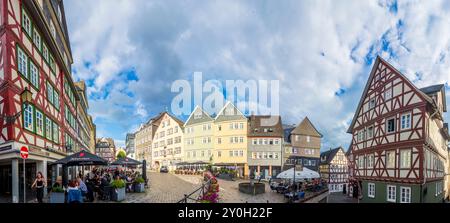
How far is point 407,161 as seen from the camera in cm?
813

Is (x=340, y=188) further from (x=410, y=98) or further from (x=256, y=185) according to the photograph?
(x=410, y=98)

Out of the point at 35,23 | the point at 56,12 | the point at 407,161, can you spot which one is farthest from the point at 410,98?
the point at 56,12

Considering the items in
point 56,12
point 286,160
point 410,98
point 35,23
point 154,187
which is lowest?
point 154,187

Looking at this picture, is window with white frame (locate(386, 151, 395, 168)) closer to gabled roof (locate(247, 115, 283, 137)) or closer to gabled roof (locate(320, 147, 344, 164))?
gabled roof (locate(320, 147, 344, 164))

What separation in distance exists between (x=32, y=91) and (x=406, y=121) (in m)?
10.5

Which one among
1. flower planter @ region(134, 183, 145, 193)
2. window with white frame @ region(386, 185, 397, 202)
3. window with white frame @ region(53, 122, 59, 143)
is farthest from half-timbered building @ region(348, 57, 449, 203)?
window with white frame @ region(53, 122, 59, 143)

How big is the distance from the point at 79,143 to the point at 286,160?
32.7 ft

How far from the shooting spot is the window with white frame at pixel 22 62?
499 cm

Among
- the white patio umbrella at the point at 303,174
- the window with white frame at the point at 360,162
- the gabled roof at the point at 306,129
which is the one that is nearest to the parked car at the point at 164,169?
the white patio umbrella at the point at 303,174

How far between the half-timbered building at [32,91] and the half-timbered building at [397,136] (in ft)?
24.8

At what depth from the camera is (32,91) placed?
5719mm

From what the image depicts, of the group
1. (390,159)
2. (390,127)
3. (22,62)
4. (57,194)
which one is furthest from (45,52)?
(390,159)

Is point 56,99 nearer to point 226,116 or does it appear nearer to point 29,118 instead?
point 29,118

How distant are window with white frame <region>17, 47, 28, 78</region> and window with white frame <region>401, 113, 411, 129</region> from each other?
10185 millimetres
